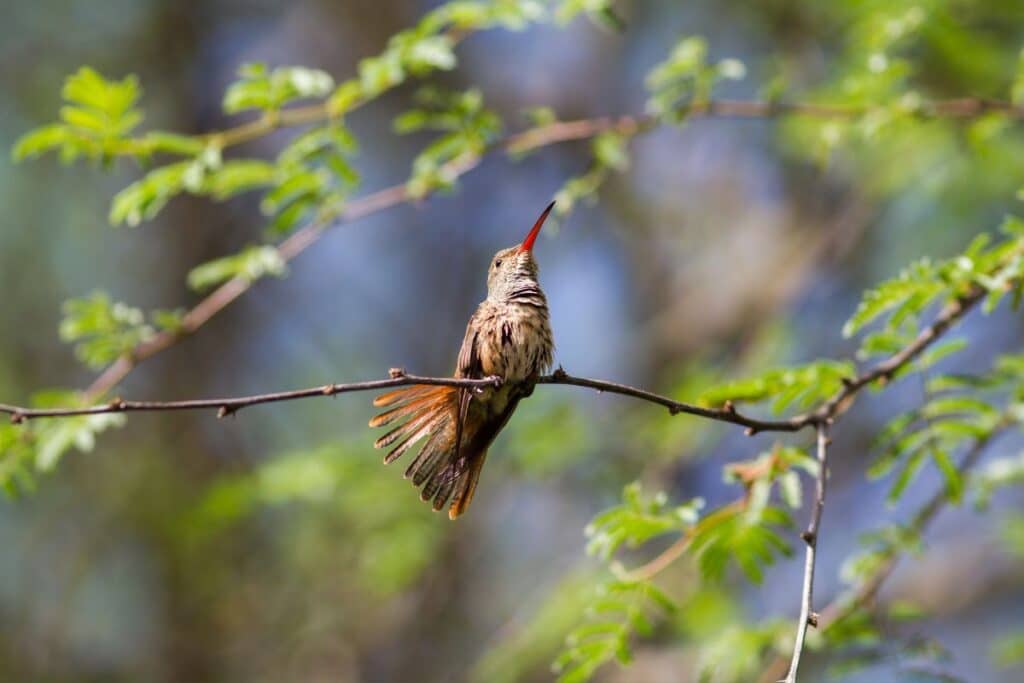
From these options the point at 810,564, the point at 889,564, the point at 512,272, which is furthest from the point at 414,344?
the point at 810,564

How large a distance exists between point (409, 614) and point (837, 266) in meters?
3.78

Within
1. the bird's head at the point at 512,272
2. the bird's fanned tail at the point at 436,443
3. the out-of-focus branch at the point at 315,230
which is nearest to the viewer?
the bird's fanned tail at the point at 436,443

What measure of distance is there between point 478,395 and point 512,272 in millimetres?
809

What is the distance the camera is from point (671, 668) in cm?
592

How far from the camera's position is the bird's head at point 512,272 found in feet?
12.0

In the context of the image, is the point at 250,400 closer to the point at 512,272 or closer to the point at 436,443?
the point at 436,443

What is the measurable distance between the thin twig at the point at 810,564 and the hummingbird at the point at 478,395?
0.81 metres

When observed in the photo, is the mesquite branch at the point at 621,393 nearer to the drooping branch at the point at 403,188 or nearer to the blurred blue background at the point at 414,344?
the drooping branch at the point at 403,188

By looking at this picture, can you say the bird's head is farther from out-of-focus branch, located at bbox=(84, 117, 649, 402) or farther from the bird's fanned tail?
the bird's fanned tail

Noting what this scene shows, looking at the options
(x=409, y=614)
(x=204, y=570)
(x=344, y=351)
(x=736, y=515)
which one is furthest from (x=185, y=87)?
(x=736, y=515)

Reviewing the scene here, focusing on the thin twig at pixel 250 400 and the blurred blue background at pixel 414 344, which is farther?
the blurred blue background at pixel 414 344

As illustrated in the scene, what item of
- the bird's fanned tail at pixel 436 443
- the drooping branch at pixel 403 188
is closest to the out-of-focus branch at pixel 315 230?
the drooping branch at pixel 403 188

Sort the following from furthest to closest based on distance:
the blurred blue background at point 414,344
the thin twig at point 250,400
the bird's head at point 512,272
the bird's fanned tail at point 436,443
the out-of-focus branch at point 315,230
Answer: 1. the blurred blue background at point 414,344
2. the out-of-focus branch at point 315,230
3. the bird's head at point 512,272
4. the bird's fanned tail at point 436,443
5. the thin twig at point 250,400

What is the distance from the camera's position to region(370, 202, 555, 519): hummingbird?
2.86 metres
